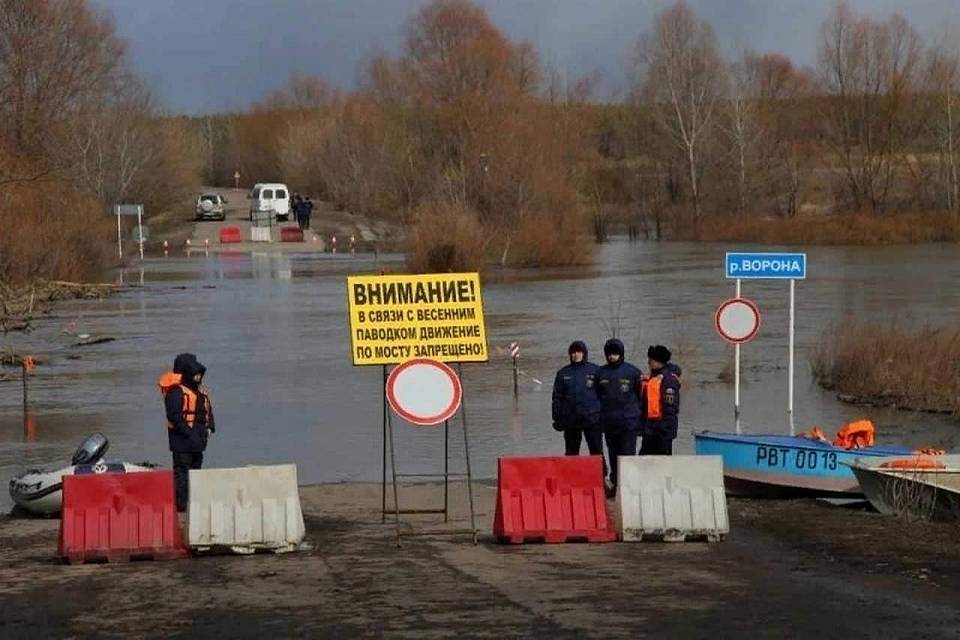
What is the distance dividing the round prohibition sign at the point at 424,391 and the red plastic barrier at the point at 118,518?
5.81 feet

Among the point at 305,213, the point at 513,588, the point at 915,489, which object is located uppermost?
the point at 305,213

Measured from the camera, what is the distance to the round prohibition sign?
39.7 feet

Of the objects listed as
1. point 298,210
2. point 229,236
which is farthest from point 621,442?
point 298,210

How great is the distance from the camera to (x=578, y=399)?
14898mm

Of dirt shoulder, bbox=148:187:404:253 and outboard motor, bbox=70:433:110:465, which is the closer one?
outboard motor, bbox=70:433:110:465

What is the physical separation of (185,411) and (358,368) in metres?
16.2

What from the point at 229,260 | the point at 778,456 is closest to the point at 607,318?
the point at 778,456

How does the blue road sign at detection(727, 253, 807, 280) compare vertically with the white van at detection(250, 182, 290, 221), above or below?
below

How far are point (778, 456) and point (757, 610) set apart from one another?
6122mm

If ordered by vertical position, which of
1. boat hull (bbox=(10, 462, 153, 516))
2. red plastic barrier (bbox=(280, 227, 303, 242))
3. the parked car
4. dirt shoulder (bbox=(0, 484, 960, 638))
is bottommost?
dirt shoulder (bbox=(0, 484, 960, 638))

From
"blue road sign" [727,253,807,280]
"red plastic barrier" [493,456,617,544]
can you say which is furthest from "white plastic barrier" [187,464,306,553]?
"blue road sign" [727,253,807,280]

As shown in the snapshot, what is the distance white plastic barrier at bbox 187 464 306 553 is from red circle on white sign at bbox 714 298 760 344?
8771 mm

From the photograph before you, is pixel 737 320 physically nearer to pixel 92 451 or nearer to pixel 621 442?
pixel 621 442

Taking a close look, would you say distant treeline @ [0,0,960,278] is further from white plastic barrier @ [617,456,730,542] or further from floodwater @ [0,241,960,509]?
white plastic barrier @ [617,456,730,542]
